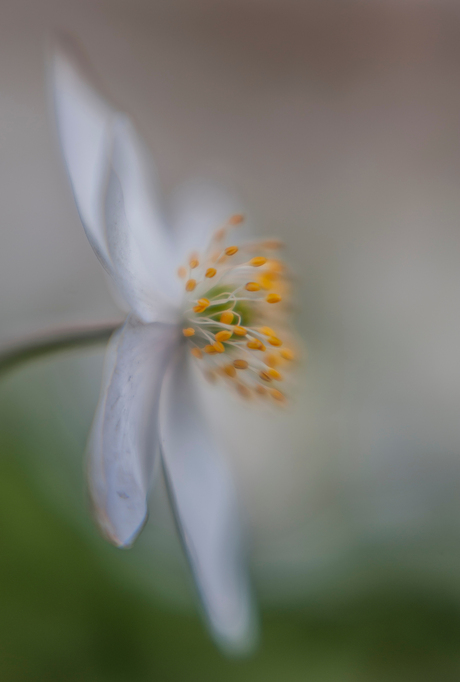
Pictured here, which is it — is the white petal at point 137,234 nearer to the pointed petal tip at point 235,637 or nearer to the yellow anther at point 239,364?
the yellow anther at point 239,364

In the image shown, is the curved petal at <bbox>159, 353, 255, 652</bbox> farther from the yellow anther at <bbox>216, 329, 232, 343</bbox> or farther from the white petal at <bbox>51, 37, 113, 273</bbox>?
the white petal at <bbox>51, 37, 113, 273</bbox>

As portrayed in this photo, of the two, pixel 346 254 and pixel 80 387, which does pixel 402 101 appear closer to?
pixel 346 254

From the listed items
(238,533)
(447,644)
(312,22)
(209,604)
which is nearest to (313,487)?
(447,644)

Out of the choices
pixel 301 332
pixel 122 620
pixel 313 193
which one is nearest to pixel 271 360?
pixel 122 620

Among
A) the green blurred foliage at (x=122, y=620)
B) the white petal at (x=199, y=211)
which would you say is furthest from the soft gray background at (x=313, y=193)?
the white petal at (x=199, y=211)

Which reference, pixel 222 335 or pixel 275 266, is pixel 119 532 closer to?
pixel 222 335

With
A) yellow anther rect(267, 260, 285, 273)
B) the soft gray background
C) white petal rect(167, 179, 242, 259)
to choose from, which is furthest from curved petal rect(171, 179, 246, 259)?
the soft gray background
